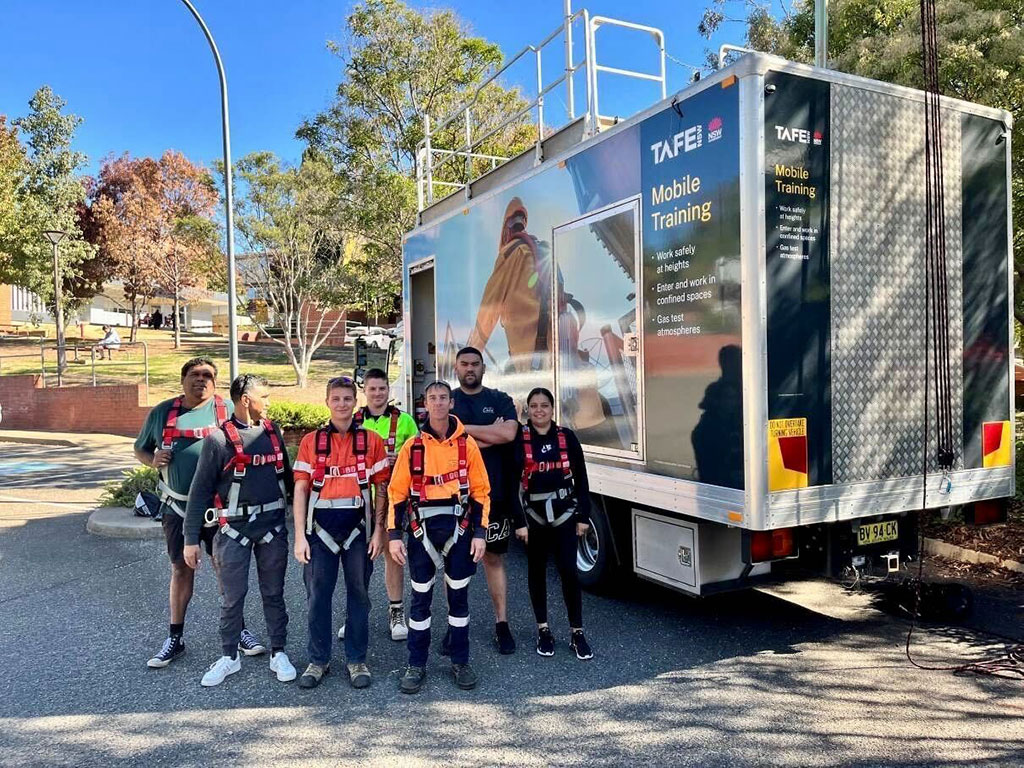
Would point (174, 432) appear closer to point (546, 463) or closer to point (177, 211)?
point (546, 463)

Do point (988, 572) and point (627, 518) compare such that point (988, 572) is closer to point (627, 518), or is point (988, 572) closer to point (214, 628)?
point (627, 518)

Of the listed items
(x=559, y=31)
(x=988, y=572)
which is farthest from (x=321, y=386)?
(x=988, y=572)

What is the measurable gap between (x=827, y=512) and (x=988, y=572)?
2.89 m

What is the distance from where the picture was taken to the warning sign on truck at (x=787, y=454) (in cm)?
404

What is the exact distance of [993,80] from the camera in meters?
7.25

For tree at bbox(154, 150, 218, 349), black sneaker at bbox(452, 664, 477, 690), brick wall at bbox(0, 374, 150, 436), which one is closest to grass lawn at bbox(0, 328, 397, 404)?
brick wall at bbox(0, 374, 150, 436)

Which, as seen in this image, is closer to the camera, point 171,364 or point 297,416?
point 297,416

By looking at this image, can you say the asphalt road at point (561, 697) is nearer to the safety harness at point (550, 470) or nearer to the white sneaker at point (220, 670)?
the white sneaker at point (220, 670)

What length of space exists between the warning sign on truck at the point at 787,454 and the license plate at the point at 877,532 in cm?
64

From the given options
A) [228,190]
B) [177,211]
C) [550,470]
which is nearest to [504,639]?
[550,470]

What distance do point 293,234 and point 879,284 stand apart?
15794 mm

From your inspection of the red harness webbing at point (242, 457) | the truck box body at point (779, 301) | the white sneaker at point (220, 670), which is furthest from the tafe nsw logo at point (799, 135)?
the white sneaker at point (220, 670)

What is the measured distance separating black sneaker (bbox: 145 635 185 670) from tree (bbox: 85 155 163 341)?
25151 millimetres

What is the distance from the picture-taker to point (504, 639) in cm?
467
